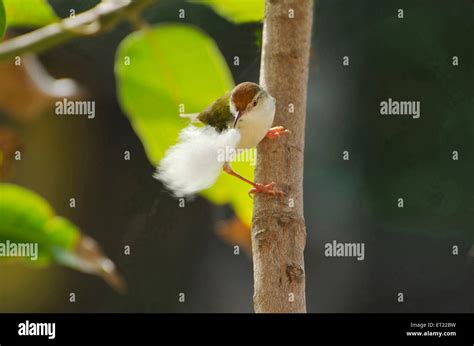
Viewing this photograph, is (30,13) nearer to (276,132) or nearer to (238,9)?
(238,9)

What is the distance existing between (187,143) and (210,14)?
1.83 feet

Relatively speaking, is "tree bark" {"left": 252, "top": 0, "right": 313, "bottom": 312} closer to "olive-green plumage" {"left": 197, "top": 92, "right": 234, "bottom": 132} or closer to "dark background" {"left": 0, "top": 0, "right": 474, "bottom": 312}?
"olive-green plumage" {"left": 197, "top": 92, "right": 234, "bottom": 132}

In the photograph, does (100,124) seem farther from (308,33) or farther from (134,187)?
(308,33)

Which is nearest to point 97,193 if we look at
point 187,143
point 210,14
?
point 210,14

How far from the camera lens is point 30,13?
117 cm

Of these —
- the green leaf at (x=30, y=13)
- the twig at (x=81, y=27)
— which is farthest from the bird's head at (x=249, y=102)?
the green leaf at (x=30, y=13)

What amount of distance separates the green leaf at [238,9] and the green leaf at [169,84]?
0.05 m

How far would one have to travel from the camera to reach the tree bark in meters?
0.89

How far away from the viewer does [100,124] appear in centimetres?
179

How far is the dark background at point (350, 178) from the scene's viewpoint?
179cm

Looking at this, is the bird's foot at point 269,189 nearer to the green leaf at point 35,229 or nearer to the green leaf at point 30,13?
the green leaf at point 35,229

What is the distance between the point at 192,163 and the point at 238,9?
26 cm

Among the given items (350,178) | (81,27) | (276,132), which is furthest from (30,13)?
(350,178)

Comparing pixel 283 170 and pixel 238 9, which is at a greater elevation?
pixel 238 9
